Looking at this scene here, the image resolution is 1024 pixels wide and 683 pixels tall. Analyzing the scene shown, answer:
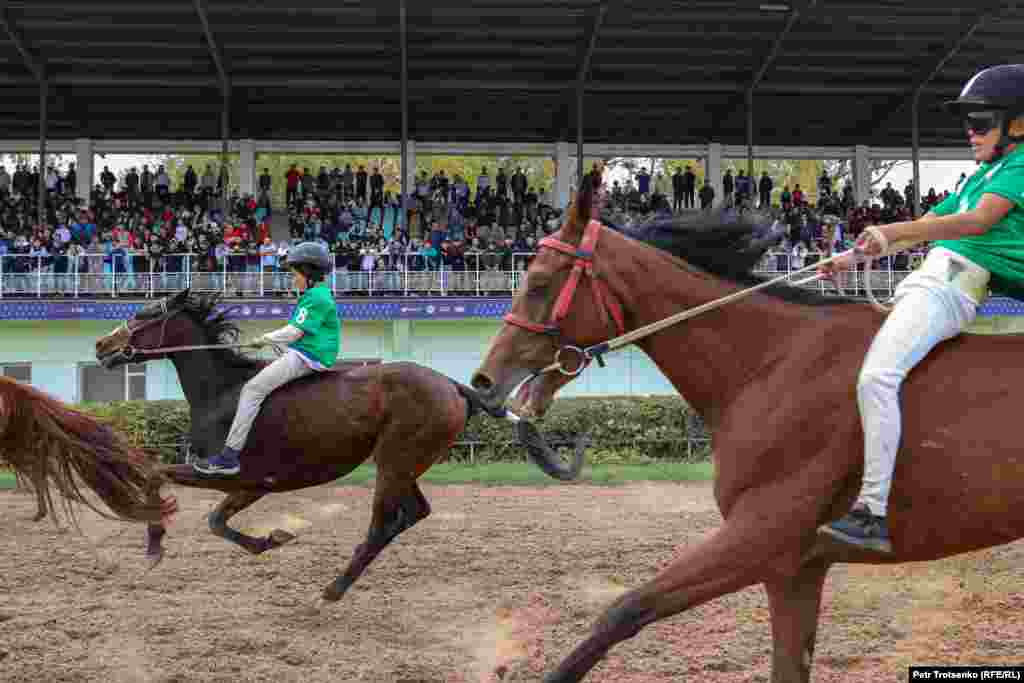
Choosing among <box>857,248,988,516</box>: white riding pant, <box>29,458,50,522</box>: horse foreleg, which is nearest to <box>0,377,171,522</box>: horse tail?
<box>29,458,50,522</box>: horse foreleg

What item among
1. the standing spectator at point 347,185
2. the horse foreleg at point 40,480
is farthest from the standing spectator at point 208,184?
the horse foreleg at point 40,480

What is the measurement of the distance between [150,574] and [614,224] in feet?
16.8

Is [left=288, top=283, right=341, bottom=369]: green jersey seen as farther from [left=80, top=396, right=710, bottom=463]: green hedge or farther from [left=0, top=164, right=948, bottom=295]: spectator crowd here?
[left=0, top=164, right=948, bottom=295]: spectator crowd

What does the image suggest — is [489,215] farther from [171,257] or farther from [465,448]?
[465,448]

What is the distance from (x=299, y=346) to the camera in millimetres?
7758

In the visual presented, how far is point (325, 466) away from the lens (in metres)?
7.84

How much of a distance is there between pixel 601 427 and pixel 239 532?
945 cm

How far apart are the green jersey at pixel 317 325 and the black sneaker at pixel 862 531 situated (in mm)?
4831

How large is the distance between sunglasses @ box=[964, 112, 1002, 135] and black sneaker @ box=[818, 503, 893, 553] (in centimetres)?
162

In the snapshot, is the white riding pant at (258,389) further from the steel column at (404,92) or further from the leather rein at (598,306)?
the steel column at (404,92)

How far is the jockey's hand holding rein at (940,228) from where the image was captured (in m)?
3.86

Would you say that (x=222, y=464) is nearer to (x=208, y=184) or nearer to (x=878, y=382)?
(x=878, y=382)

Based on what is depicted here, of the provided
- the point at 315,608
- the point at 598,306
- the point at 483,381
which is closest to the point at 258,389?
the point at 315,608

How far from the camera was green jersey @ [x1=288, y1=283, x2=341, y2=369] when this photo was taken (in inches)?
302
